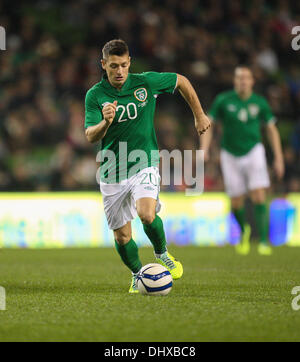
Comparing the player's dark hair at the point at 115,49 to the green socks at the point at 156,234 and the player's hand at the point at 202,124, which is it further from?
the green socks at the point at 156,234

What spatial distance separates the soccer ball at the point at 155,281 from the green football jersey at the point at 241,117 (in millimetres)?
5103

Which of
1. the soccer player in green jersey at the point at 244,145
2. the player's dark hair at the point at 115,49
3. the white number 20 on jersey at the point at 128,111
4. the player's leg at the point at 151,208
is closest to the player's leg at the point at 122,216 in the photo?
the player's leg at the point at 151,208

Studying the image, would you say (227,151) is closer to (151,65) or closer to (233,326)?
(151,65)

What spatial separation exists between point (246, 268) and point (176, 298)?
277cm

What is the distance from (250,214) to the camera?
12828 mm

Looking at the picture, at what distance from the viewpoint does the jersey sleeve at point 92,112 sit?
230 inches

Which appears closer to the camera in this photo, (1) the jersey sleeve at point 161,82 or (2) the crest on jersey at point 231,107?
(1) the jersey sleeve at point 161,82

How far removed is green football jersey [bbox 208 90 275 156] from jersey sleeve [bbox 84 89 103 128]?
4.78m

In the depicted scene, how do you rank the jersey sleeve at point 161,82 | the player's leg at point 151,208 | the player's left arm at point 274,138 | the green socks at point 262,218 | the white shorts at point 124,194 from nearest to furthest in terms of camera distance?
1. the player's leg at point 151,208
2. the white shorts at point 124,194
3. the jersey sleeve at point 161,82
4. the player's left arm at point 274,138
5. the green socks at point 262,218

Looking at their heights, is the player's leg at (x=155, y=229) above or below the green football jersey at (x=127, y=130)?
below

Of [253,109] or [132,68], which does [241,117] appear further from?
[132,68]
